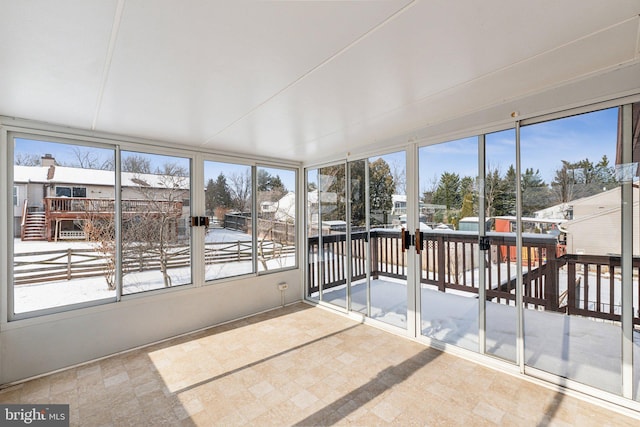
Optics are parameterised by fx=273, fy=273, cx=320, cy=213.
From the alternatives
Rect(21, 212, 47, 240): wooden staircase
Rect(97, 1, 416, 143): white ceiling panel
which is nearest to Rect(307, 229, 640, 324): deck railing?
Rect(97, 1, 416, 143): white ceiling panel

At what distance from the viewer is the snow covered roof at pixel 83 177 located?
8.35ft

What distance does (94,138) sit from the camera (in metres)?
2.83

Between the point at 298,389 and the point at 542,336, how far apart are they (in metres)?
2.10

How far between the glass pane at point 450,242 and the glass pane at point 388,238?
276 millimetres

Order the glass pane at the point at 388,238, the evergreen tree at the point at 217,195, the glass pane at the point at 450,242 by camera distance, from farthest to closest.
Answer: the evergreen tree at the point at 217,195, the glass pane at the point at 388,238, the glass pane at the point at 450,242

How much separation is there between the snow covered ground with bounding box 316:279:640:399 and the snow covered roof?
125 inches

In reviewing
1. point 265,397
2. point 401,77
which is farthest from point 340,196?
point 265,397

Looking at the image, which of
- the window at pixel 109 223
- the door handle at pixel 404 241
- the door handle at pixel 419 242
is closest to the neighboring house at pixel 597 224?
the door handle at pixel 419 242

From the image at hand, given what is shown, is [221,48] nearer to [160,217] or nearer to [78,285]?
[160,217]

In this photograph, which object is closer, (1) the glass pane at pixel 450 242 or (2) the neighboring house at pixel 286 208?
(1) the glass pane at pixel 450 242

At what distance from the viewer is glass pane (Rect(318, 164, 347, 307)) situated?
4000 mm

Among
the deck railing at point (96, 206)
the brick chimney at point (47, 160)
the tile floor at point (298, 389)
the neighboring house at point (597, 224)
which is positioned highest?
the brick chimney at point (47, 160)

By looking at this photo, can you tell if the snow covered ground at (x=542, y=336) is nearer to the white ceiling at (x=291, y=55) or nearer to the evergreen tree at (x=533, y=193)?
the evergreen tree at (x=533, y=193)

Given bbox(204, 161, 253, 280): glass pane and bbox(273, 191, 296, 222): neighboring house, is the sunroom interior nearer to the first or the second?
bbox(204, 161, 253, 280): glass pane
